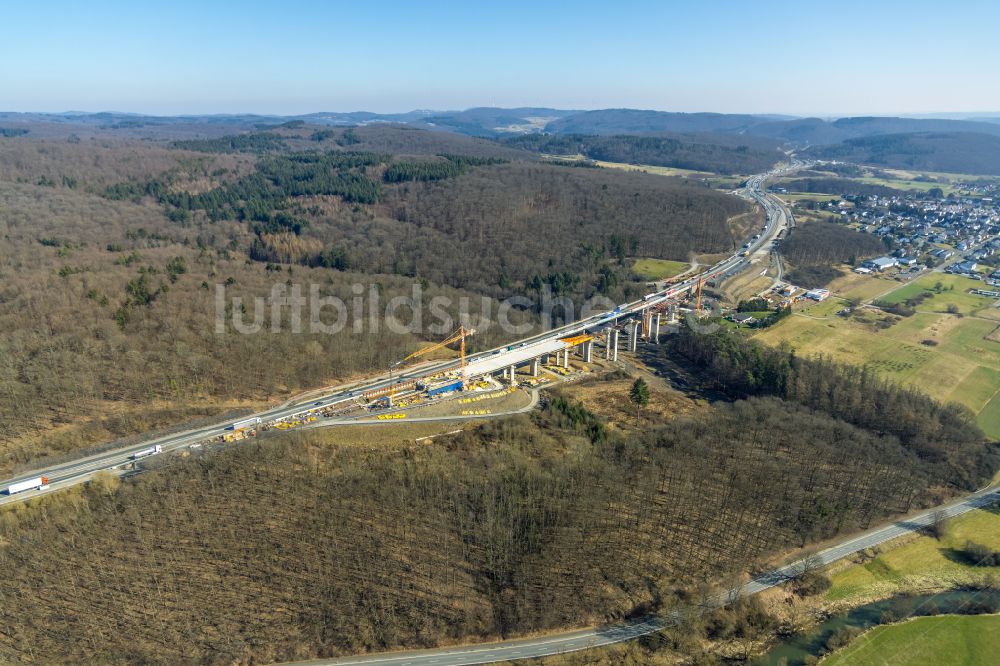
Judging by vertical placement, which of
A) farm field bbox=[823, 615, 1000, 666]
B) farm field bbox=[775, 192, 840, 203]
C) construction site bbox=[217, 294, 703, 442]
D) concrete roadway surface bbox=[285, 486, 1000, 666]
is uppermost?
farm field bbox=[775, 192, 840, 203]

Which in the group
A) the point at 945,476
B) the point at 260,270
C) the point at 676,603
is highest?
the point at 260,270

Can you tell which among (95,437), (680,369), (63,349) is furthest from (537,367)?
(63,349)

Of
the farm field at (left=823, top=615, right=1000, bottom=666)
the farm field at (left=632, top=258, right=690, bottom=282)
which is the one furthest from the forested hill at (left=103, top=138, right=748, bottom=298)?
the farm field at (left=823, top=615, right=1000, bottom=666)

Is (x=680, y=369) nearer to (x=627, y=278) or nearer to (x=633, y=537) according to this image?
(x=627, y=278)

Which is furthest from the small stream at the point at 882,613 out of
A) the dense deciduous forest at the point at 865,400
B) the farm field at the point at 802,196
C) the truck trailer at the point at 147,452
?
the farm field at the point at 802,196

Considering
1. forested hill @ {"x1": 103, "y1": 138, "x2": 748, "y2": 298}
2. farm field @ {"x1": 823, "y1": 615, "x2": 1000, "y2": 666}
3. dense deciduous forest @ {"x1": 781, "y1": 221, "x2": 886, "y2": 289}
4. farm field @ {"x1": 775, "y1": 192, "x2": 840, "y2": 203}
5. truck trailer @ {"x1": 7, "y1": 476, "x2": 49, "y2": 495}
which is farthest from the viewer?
farm field @ {"x1": 775, "y1": 192, "x2": 840, "y2": 203}

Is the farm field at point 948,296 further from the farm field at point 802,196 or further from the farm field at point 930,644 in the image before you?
the farm field at point 802,196

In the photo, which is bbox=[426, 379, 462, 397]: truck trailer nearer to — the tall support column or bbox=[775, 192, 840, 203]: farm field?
the tall support column
